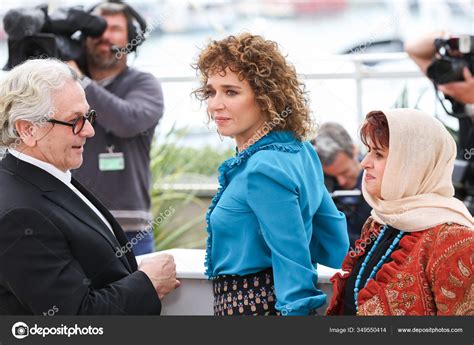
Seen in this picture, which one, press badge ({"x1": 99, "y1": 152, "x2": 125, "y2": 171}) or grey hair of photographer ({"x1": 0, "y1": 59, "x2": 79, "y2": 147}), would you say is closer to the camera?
grey hair of photographer ({"x1": 0, "y1": 59, "x2": 79, "y2": 147})

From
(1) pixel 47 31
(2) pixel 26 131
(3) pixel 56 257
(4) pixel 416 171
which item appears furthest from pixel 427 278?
(1) pixel 47 31

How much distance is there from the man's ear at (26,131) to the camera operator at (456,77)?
1604 mm

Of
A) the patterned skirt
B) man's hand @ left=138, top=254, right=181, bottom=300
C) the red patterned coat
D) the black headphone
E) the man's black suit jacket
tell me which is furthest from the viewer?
the black headphone

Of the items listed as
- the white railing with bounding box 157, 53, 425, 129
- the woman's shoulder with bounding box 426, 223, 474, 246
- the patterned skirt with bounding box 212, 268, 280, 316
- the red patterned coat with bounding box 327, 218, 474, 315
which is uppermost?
the woman's shoulder with bounding box 426, 223, 474, 246

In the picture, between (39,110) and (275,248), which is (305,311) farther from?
(39,110)

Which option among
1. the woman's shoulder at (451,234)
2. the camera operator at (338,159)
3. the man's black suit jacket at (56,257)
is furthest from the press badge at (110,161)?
the woman's shoulder at (451,234)

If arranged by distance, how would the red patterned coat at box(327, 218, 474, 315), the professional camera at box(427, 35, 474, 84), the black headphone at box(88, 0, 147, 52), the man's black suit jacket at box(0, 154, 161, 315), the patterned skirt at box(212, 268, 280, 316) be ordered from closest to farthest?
the red patterned coat at box(327, 218, 474, 315) → the man's black suit jacket at box(0, 154, 161, 315) → the patterned skirt at box(212, 268, 280, 316) → the professional camera at box(427, 35, 474, 84) → the black headphone at box(88, 0, 147, 52)

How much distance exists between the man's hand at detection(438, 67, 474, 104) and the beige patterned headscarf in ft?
4.17

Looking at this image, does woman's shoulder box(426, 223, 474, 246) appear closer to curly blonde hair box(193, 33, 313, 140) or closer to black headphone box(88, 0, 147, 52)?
curly blonde hair box(193, 33, 313, 140)

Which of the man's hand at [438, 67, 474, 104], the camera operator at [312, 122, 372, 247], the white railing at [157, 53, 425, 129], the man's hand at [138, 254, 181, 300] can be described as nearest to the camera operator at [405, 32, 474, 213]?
the man's hand at [438, 67, 474, 104]

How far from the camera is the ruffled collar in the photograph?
2145 mm

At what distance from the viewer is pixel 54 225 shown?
6.68 feet

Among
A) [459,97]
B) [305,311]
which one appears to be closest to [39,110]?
[305,311]

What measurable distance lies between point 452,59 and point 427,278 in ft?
4.81
